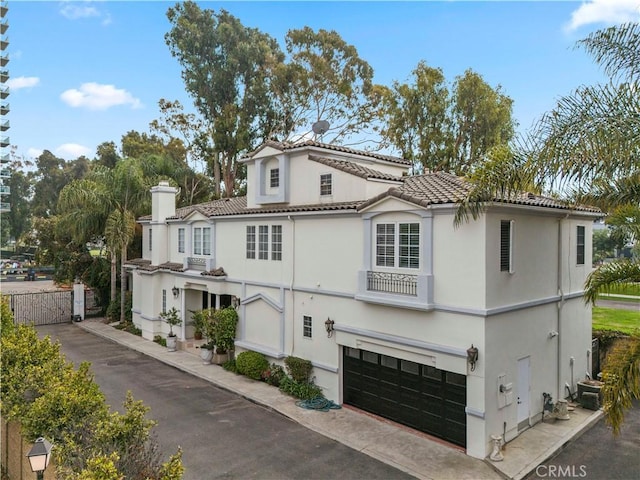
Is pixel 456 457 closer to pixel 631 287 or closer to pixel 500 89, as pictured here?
pixel 631 287

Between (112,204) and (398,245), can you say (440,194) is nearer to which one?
(398,245)

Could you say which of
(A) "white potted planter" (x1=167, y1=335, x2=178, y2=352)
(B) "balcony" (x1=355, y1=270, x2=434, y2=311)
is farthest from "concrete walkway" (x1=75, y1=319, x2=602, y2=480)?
(A) "white potted planter" (x1=167, y1=335, x2=178, y2=352)

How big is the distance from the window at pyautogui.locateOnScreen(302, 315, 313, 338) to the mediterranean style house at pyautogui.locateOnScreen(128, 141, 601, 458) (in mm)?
49

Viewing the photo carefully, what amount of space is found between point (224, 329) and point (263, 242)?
4.01 m

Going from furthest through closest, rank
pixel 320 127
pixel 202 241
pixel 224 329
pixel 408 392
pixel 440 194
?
1. pixel 202 241
2. pixel 320 127
3. pixel 224 329
4. pixel 408 392
5. pixel 440 194

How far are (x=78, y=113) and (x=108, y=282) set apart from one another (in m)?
11.3

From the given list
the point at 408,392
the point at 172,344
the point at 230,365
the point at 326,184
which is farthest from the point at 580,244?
the point at 172,344

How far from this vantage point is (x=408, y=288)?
1257cm

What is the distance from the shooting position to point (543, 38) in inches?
501

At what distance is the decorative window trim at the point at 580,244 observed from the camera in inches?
605

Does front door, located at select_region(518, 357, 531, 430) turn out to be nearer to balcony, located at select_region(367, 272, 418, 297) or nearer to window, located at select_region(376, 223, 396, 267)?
balcony, located at select_region(367, 272, 418, 297)

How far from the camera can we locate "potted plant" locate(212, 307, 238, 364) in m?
18.4

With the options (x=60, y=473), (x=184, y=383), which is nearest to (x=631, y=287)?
(x=60, y=473)

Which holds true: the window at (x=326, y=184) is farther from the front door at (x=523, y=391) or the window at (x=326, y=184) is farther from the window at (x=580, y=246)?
the window at (x=580, y=246)
